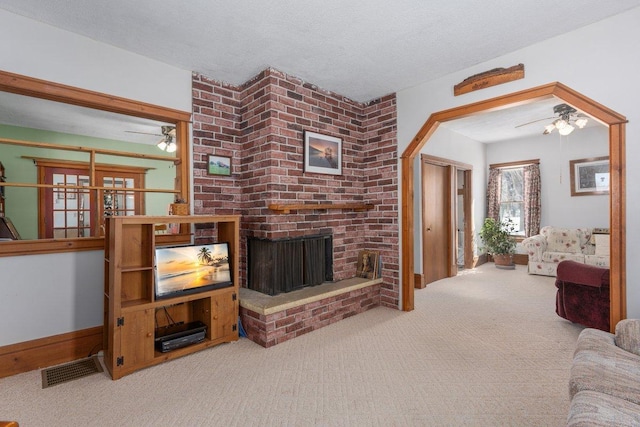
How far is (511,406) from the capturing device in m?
1.89

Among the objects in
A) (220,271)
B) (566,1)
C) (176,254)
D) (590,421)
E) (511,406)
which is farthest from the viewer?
(220,271)

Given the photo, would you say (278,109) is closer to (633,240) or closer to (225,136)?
(225,136)

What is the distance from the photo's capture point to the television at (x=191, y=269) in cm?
249

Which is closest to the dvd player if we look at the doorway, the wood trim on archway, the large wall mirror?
the large wall mirror

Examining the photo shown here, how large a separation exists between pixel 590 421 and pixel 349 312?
8.14 ft

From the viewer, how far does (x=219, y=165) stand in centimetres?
330

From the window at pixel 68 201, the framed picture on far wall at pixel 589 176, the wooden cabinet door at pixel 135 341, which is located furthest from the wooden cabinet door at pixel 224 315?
the framed picture on far wall at pixel 589 176

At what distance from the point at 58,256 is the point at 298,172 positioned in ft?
7.33

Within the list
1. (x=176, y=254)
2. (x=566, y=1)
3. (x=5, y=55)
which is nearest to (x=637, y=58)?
(x=566, y=1)

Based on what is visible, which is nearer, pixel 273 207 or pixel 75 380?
pixel 75 380

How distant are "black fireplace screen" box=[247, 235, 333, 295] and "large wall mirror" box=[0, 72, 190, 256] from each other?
95cm

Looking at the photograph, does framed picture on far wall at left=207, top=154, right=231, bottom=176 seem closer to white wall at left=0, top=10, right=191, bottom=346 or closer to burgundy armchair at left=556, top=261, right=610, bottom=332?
white wall at left=0, top=10, right=191, bottom=346

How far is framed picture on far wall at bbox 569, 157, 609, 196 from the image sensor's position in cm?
559

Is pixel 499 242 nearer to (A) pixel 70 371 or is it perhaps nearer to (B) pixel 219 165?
(B) pixel 219 165
